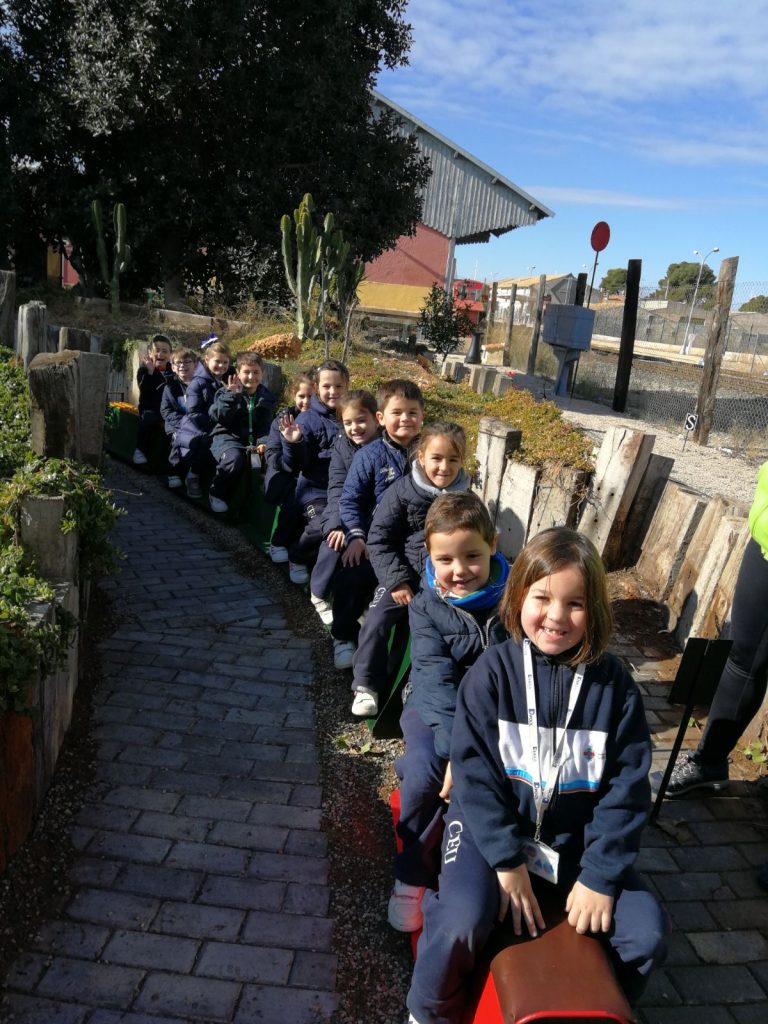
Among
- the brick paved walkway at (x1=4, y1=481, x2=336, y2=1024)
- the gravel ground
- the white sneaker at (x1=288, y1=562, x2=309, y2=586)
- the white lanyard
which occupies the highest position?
the white lanyard

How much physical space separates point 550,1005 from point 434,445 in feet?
7.68

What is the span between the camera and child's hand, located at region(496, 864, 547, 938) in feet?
6.31

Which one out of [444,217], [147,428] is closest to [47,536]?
[147,428]

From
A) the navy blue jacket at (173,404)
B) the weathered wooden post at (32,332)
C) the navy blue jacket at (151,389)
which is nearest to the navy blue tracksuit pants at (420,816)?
the weathered wooden post at (32,332)

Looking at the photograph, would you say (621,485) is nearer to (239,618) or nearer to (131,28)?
(239,618)

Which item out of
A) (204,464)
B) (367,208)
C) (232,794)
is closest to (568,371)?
(367,208)

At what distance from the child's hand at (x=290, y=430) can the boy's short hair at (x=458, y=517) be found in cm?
278

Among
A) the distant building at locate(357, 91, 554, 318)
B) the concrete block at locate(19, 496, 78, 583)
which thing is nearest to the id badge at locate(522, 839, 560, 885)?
the concrete block at locate(19, 496, 78, 583)

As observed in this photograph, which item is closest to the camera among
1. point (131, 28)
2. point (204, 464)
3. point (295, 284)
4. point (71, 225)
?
point (204, 464)

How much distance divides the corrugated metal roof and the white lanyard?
89.8 ft

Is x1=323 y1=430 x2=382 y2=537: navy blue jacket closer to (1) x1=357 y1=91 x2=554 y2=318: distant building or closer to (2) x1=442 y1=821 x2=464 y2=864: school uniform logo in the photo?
(2) x1=442 y1=821 x2=464 y2=864: school uniform logo

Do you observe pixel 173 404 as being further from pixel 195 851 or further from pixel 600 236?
pixel 600 236

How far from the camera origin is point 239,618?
4898mm

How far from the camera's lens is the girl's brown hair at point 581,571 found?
2123 millimetres
